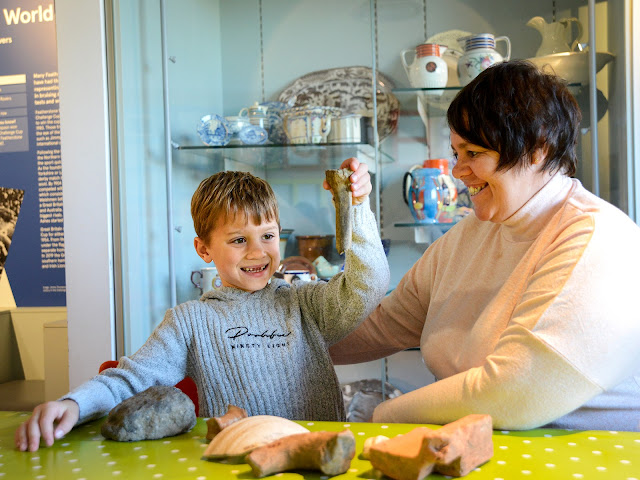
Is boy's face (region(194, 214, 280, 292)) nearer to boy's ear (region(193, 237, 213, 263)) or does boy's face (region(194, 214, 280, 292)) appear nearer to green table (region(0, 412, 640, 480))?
boy's ear (region(193, 237, 213, 263))

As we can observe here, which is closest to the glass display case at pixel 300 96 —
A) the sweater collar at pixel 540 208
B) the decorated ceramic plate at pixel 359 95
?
the decorated ceramic plate at pixel 359 95

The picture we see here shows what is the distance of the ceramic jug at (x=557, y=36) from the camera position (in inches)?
99.1

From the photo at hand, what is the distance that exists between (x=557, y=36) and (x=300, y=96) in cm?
113

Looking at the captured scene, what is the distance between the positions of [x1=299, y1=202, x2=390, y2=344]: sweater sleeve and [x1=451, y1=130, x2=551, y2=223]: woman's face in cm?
22

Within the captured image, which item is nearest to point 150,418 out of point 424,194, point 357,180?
point 357,180

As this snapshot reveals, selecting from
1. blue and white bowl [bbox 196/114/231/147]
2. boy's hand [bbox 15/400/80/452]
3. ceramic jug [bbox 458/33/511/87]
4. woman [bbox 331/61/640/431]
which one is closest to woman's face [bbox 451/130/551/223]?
woman [bbox 331/61/640/431]

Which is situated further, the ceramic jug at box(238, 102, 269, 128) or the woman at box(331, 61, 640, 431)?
the ceramic jug at box(238, 102, 269, 128)

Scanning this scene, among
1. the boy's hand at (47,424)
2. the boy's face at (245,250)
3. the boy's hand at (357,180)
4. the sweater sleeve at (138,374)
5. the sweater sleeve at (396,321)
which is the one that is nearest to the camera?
the boy's hand at (47,424)

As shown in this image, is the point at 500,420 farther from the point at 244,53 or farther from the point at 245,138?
the point at 244,53

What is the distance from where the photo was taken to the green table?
2.29ft

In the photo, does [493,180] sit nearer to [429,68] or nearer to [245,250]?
[245,250]

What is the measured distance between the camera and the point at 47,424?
34.9 inches

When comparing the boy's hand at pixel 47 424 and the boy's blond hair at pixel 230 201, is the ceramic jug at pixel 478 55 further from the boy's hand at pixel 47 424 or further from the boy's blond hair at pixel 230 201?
the boy's hand at pixel 47 424

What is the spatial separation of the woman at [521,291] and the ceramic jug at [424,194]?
1.15 m
